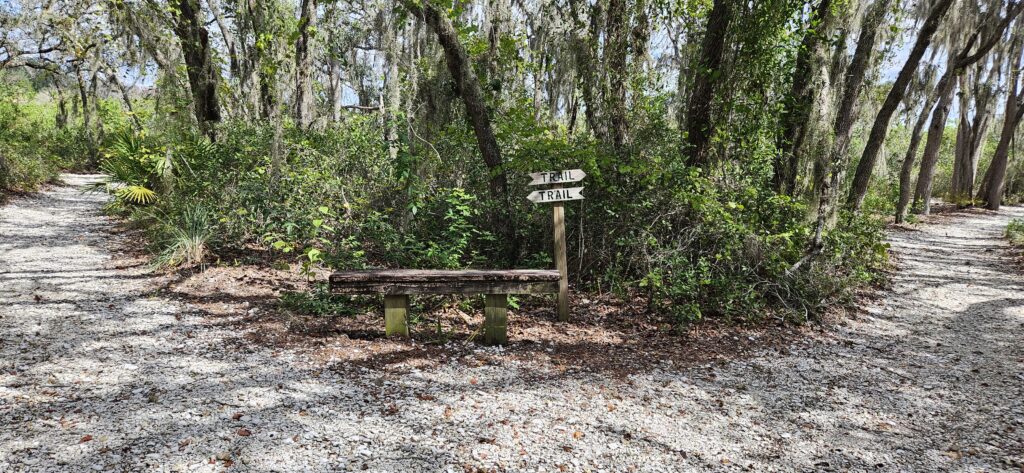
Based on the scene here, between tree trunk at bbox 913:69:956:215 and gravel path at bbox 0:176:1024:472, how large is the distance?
10.2 meters

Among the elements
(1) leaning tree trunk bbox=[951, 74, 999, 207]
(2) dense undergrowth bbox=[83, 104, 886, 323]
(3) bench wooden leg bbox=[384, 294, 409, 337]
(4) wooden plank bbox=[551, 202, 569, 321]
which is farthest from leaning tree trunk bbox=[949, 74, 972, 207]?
(3) bench wooden leg bbox=[384, 294, 409, 337]

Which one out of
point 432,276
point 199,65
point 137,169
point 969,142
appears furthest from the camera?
point 969,142

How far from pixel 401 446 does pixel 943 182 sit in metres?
28.8

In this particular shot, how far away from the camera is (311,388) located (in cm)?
345

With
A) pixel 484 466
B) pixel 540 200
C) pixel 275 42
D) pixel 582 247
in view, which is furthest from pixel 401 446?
pixel 275 42

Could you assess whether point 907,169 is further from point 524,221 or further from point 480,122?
point 480,122

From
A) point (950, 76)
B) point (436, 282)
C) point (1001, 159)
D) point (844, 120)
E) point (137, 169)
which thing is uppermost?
point (950, 76)

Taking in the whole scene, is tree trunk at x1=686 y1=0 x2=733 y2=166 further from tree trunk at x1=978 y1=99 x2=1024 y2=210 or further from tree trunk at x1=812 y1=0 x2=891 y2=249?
tree trunk at x1=978 y1=99 x2=1024 y2=210

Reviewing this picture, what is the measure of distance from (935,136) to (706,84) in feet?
37.0

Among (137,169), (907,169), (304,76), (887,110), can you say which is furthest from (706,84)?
(907,169)

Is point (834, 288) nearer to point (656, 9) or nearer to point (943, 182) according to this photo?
point (656, 9)

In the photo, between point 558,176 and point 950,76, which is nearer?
point 558,176

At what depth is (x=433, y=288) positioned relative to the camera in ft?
14.5

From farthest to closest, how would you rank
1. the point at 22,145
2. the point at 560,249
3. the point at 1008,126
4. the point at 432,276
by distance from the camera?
1. the point at 1008,126
2. the point at 22,145
3. the point at 560,249
4. the point at 432,276
